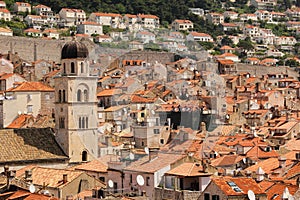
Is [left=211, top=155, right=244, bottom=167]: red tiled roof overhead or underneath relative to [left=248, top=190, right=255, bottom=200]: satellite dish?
underneath

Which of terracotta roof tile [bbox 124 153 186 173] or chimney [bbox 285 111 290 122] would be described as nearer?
terracotta roof tile [bbox 124 153 186 173]

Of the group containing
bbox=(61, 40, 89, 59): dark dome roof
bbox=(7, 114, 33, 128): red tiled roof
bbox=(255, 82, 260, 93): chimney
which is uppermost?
bbox=(61, 40, 89, 59): dark dome roof

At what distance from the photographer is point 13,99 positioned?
192ft

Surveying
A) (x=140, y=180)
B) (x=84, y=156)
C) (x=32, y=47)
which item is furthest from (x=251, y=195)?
(x=32, y=47)

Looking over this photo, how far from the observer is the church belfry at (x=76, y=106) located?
1629 inches

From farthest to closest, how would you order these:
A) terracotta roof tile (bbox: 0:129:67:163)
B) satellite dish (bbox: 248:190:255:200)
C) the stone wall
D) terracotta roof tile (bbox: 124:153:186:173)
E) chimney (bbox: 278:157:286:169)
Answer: the stone wall, terracotta roof tile (bbox: 0:129:67:163), chimney (bbox: 278:157:286:169), terracotta roof tile (bbox: 124:153:186:173), satellite dish (bbox: 248:190:255:200)

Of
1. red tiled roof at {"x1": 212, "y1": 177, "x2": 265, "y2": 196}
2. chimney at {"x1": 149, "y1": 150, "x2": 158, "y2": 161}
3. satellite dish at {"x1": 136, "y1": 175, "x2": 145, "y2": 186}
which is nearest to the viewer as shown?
red tiled roof at {"x1": 212, "y1": 177, "x2": 265, "y2": 196}

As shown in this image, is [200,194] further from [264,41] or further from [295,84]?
Answer: [264,41]

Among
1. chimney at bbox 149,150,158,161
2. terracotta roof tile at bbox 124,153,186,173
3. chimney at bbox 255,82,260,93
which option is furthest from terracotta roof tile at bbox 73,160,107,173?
chimney at bbox 255,82,260,93

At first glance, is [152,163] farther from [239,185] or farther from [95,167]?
[95,167]

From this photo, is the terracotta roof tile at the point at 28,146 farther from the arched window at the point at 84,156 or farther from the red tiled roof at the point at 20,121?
the red tiled roof at the point at 20,121

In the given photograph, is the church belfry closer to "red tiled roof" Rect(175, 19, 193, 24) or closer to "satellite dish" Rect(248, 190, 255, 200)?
"satellite dish" Rect(248, 190, 255, 200)

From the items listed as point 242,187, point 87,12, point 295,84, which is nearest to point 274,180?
point 242,187

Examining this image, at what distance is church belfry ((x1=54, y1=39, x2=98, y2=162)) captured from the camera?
41.4 meters
